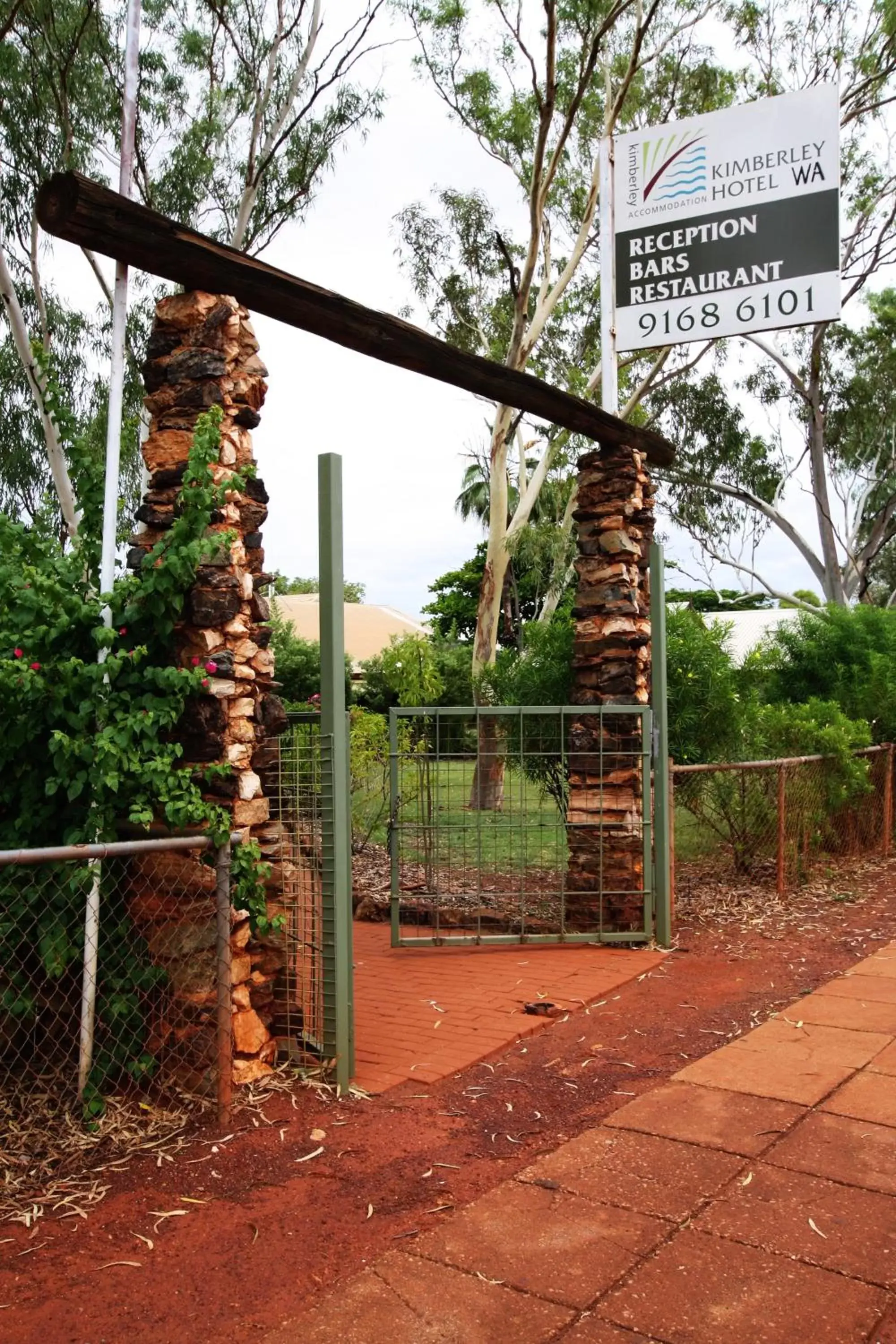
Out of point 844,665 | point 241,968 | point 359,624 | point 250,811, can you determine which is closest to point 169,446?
point 250,811

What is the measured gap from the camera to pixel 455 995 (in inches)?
246

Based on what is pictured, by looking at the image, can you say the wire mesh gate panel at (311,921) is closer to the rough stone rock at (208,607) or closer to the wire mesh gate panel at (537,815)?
the rough stone rock at (208,607)

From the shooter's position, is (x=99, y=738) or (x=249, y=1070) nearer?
(x=99, y=738)

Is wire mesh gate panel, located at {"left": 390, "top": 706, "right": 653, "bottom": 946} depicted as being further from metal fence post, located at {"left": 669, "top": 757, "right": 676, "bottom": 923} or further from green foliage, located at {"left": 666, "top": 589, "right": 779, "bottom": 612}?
green foliage, located at {"left": 666, "top": 589, "right": 779, "bottom": 612}

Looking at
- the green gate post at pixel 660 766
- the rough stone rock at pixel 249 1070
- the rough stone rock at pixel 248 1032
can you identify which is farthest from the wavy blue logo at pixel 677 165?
the rough stone rock at pixel 249 1070

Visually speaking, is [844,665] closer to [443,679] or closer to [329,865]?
[329,865]

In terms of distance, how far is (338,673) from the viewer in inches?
186

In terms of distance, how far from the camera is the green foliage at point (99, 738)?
170 inches

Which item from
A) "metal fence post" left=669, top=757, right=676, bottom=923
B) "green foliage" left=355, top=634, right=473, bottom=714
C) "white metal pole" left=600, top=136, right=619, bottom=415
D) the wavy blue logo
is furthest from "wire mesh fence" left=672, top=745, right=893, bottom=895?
"green foliage" left=355, top=634, right=473, bottom=714

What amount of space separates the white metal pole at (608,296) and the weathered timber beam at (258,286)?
155 cm

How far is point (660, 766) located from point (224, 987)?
3.95m

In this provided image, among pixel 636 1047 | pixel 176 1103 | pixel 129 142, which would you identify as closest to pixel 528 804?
pixel 636 1047

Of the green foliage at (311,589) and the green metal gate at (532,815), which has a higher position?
the green foliage at (311,589)

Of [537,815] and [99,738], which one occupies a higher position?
→ [99,738]
